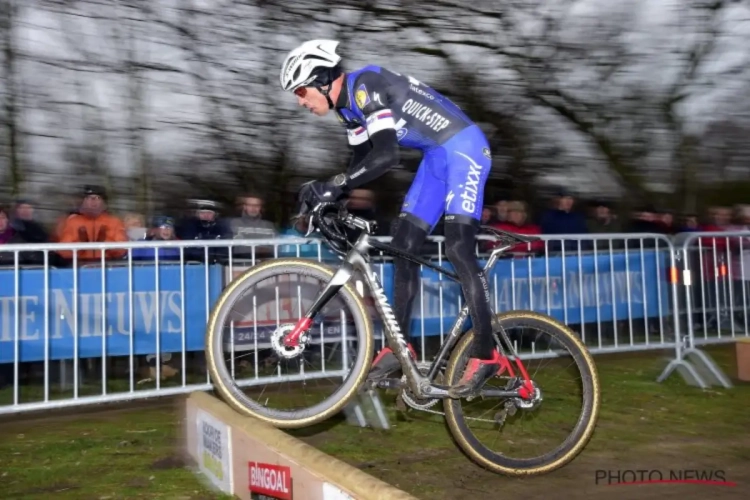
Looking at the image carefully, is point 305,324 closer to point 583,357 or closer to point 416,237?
point 416,237

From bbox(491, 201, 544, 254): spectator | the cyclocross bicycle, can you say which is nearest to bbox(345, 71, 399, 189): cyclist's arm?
the cyclocross bicycle

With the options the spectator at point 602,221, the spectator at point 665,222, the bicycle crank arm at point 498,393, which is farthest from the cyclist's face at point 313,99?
the spectator at point 665,222

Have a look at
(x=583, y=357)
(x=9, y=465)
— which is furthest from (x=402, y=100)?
(x=9, y=465)

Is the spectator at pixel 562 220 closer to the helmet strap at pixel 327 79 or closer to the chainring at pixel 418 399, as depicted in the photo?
the chainring at pixel 418 399

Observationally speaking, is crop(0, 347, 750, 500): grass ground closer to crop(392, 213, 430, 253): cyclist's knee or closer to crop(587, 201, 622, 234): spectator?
crop(392, 213, 430, 253): cyclist's knee

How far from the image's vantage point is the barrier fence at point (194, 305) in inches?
221

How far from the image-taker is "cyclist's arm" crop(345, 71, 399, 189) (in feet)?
11.4

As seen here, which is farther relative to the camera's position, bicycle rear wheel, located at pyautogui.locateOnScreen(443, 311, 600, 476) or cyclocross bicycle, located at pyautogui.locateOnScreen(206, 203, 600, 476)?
bicycle rear wheel, located at pyautogui.locateOnScreen(443, 311, 600, 476)

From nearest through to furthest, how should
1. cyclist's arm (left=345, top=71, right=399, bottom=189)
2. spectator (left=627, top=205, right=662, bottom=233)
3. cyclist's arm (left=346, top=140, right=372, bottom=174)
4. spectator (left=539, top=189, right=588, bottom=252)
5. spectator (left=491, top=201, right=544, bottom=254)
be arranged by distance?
cyclist's arm (left=345, top=71, right=399, bottom=189)
cyclist's arm (left=346, top=140, right=372, bottom=174)
spectator (left=491, top=201, right=544, bottom=254)
spectator (left=539, top=189, right=588, bottom=252)
spectator (left=627, top=205, right=662, bottom=233)

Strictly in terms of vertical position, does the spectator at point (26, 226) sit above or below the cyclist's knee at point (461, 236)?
above

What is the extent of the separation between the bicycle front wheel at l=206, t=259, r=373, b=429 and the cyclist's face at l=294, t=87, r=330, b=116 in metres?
0.75

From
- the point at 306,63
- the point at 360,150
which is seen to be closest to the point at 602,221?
the point at 360,150

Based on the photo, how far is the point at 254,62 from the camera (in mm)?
9125

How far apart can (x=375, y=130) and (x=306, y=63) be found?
451mm
